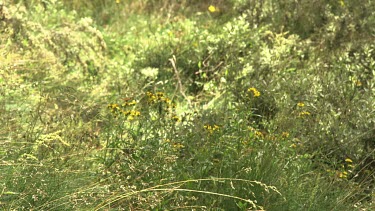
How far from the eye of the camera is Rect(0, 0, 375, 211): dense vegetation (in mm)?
2447

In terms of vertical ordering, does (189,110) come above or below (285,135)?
below

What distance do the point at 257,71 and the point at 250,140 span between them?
1.81 meters

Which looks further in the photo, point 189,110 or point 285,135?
point 189,110

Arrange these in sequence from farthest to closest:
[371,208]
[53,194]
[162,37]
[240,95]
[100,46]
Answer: [162,37]
[100,46]
[240,95]
[371,208]
[53,194]

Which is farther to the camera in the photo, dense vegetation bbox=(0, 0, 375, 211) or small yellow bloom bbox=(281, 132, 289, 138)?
small yellow bloom bbox=(281, 132, 289, 138)

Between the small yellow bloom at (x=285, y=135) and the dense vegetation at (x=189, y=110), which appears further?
the small yellow bloom at (x=285, y=135)

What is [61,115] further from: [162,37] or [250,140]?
[162,37]

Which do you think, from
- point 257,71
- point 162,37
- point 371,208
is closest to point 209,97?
point 257,71

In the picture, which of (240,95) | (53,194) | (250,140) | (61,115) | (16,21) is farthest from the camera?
(16,21)

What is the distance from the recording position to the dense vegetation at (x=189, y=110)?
245 centimetres

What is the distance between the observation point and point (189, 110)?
13.9ft

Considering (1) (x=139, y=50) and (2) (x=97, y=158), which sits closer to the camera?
(2) (x=97, y=158)

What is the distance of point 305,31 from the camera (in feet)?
20.0

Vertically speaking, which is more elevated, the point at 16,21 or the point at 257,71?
the point at 16,21
